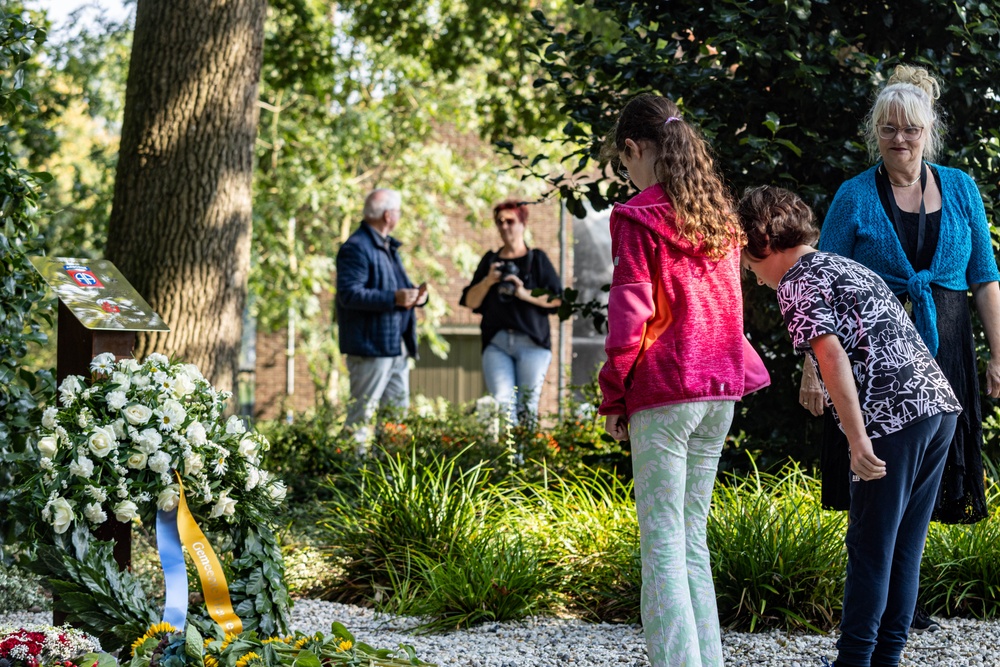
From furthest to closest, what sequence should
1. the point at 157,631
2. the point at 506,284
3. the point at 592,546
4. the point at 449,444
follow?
the point at 506,284, the point at 449,444, the point at 592,546, the point at 157,631

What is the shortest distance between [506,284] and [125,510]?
4.14 m

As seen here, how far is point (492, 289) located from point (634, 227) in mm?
4545

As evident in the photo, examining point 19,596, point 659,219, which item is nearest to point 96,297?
point 19,596

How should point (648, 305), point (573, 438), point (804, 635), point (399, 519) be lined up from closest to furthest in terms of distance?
point (648, 305)
point (804, 635)
point (399, 519)
point (573, 438)

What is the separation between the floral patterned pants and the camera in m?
2.82

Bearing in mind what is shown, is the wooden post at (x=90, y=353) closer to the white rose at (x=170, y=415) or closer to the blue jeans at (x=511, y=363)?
the white rose at (x=170, y=415)

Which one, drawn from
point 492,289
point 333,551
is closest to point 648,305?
point 333,551

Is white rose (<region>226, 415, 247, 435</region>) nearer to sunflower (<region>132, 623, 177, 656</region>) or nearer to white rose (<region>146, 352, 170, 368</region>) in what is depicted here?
white rose (<region>146, 352, 170, 368</region>)

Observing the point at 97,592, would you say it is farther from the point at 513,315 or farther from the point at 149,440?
Result: the point at 513,315

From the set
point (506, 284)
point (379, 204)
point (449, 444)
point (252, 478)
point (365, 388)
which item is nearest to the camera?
point (252, 478)

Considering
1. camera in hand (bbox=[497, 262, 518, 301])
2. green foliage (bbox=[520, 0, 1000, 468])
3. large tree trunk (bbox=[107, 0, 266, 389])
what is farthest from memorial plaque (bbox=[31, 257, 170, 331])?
camera in hand (bbox=[497, 262, 518, 301])

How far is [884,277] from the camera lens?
3.55 metres

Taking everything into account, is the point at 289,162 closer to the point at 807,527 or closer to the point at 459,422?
the point at 459,422

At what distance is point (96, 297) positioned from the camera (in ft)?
12.3
